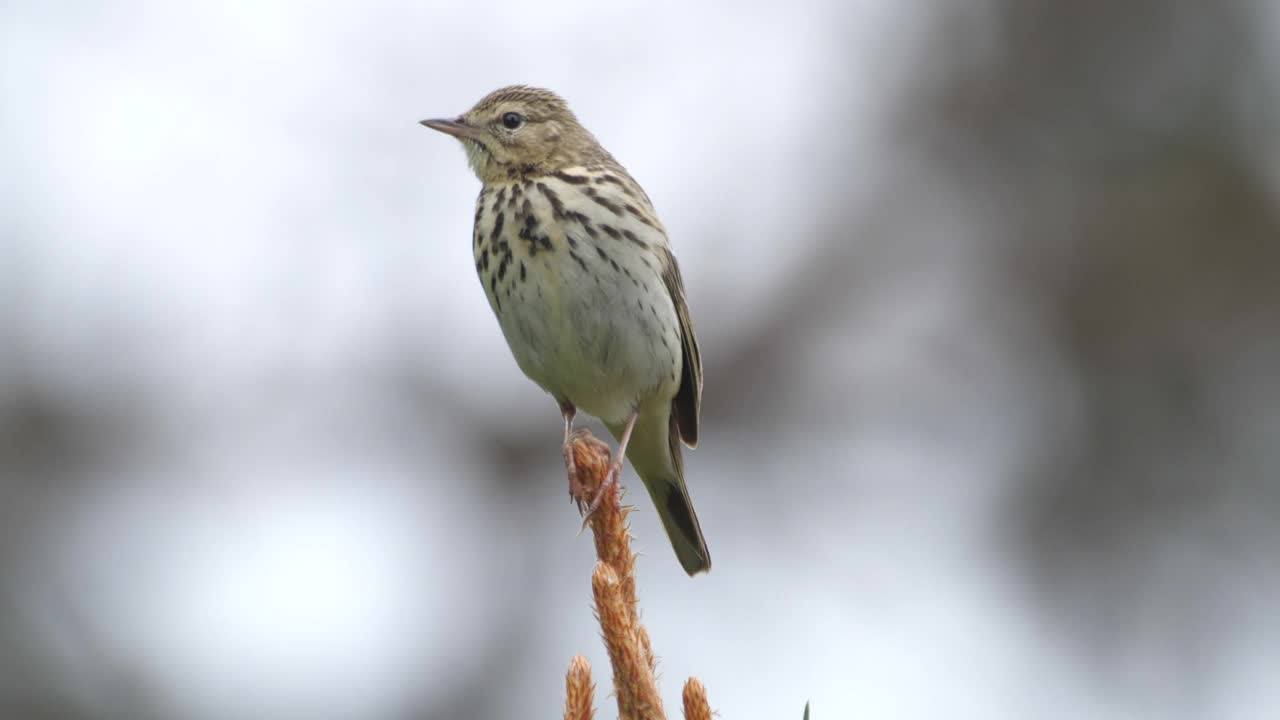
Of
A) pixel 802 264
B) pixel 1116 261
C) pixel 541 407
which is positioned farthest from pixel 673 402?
pixel 1116 261

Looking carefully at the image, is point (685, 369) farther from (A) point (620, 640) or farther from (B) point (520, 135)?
(A) point (620, 640)

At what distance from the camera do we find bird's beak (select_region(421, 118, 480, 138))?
7.29 meters

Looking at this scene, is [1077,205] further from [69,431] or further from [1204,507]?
[69,431]

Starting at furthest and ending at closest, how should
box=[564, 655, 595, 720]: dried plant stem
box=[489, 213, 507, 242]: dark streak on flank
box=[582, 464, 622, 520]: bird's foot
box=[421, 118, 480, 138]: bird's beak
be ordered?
box=[421, 118, 480, 138]: bird's beak < box=[489, 213, 507, 242]: dark streak on flank < box=[582, 464, 622, 520]: bird's foot < box=[564, 655, 595, 720]: dried plant stem

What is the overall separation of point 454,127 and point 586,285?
138cm

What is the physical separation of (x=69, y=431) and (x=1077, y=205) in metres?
8.67

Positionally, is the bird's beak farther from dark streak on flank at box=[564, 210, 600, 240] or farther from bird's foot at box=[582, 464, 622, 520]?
bird's foot at box=[582, 464, 622, 520]

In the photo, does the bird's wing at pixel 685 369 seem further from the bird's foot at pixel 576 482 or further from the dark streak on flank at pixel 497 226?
the bird's foot at pixel 576 482

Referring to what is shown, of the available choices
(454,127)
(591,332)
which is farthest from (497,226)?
(454,127)

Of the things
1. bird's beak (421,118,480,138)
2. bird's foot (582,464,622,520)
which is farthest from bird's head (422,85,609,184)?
bird's foot (582,464,622,520)

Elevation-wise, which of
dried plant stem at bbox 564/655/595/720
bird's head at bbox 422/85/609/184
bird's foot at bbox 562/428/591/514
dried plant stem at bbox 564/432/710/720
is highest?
bird's head at bbox 422/85/609/184

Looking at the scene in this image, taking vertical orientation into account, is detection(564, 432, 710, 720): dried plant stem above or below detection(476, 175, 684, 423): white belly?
below

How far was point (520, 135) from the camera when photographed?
23.6ft

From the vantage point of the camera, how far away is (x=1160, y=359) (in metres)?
13.8
